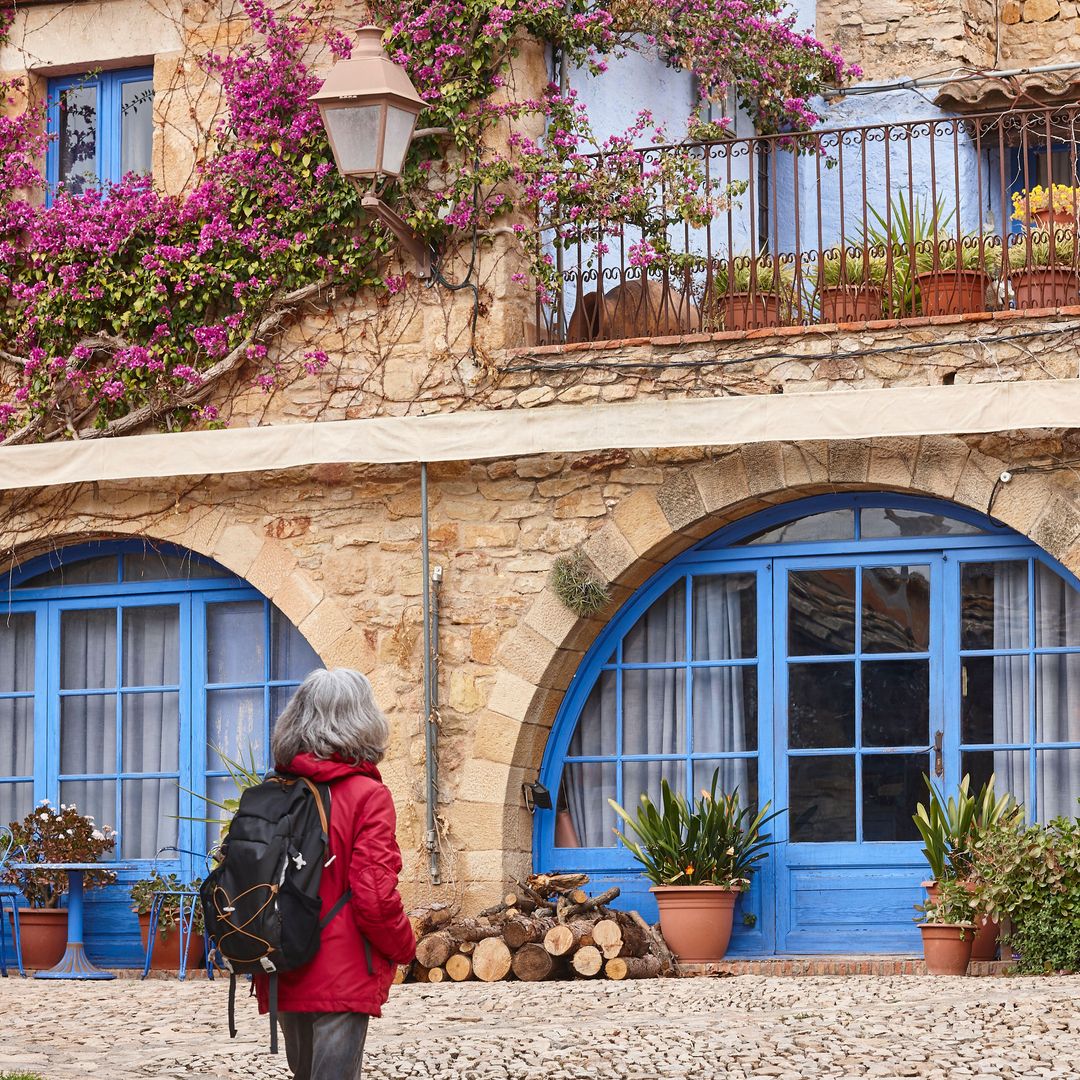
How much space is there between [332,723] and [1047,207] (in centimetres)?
596

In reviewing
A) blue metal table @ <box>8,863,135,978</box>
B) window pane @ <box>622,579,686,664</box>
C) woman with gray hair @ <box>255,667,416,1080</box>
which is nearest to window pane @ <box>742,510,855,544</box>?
window pane @ <box>622,579,686,664</box>

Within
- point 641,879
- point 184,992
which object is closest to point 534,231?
point 641,879

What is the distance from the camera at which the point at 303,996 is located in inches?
174

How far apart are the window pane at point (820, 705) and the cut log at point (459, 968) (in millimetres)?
1826

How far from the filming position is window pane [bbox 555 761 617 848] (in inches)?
370

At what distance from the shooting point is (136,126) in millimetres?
10312

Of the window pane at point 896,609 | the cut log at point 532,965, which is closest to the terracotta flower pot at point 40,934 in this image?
the cut log at point 532,965

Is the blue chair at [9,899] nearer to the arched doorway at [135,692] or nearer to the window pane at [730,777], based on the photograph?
the arched doorway at [135,692]

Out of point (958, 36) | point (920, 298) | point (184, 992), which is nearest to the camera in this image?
point (184, 992)

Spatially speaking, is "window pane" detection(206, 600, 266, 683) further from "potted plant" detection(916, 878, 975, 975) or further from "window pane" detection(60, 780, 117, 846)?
"potted plant" detection(916, 878, 975, 975)

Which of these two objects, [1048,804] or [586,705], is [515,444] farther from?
[1048,804]

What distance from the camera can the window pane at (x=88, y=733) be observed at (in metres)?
10.2

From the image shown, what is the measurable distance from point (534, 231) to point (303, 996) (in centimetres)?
556

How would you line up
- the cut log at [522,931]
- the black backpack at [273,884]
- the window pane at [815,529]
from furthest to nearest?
the window pane at [815,529], the cut log at [522,931], the black backpack at [273,884]
